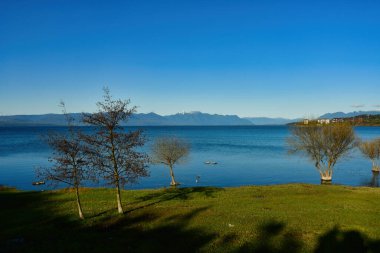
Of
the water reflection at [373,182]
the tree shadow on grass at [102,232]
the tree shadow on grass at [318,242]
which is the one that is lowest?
the water reflection at [373,182]

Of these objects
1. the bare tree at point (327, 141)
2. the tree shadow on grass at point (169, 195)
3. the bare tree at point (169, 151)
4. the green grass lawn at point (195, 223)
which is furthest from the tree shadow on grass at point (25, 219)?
the bare tree at point (327, 141)

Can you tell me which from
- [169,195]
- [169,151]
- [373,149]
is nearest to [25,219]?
[169,195]

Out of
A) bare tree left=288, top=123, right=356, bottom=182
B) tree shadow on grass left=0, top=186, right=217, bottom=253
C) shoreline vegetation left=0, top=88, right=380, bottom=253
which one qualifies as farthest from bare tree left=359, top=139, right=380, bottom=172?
tree shadow on grass left=0, top=186, right=217, bottom=253

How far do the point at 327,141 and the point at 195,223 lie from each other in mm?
56920

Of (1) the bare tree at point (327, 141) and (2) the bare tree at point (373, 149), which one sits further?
(2) the bare tree at point (373, 149)

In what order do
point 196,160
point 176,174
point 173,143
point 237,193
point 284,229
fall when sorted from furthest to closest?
point 196,160
point 176,174
point 173,143
point 237,193
point 284,229

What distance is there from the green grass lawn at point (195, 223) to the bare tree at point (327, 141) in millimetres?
35001

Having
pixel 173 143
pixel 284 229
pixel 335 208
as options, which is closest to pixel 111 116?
pixel 284 229

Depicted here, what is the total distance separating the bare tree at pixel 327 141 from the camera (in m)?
73.8

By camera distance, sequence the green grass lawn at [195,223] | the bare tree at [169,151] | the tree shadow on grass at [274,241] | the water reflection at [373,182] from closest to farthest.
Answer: the tree shadow on grass at [274,241]
the green grass lawn at [195,223]
the bare tree at [169,151]
the water reflection at [373,182]

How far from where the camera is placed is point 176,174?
85625 millimetres

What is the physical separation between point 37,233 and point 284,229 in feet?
59.6

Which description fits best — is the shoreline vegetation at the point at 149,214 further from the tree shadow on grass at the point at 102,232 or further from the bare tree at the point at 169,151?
the bare tree at the point at 169,151

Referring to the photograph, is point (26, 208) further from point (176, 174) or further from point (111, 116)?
point (176, 174)
